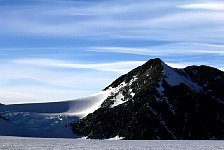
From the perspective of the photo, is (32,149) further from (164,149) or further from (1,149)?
(164,149)

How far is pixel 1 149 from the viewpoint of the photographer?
129 metres

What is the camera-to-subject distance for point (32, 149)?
137 metres

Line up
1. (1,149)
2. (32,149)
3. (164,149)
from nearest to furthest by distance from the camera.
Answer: (1,149) < (32,149) < (164,149)

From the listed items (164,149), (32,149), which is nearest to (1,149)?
(32,149)

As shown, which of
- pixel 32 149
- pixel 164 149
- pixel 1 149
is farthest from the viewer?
pixel 164 149

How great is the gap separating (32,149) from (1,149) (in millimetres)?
10920

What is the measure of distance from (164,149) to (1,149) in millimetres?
47390

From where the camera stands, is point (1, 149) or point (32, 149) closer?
point (1, 149)

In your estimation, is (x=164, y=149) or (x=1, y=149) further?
(x=164, y=149)

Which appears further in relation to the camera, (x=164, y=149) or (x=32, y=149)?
(x=164, y=149)

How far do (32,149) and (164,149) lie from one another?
38.3 metres
